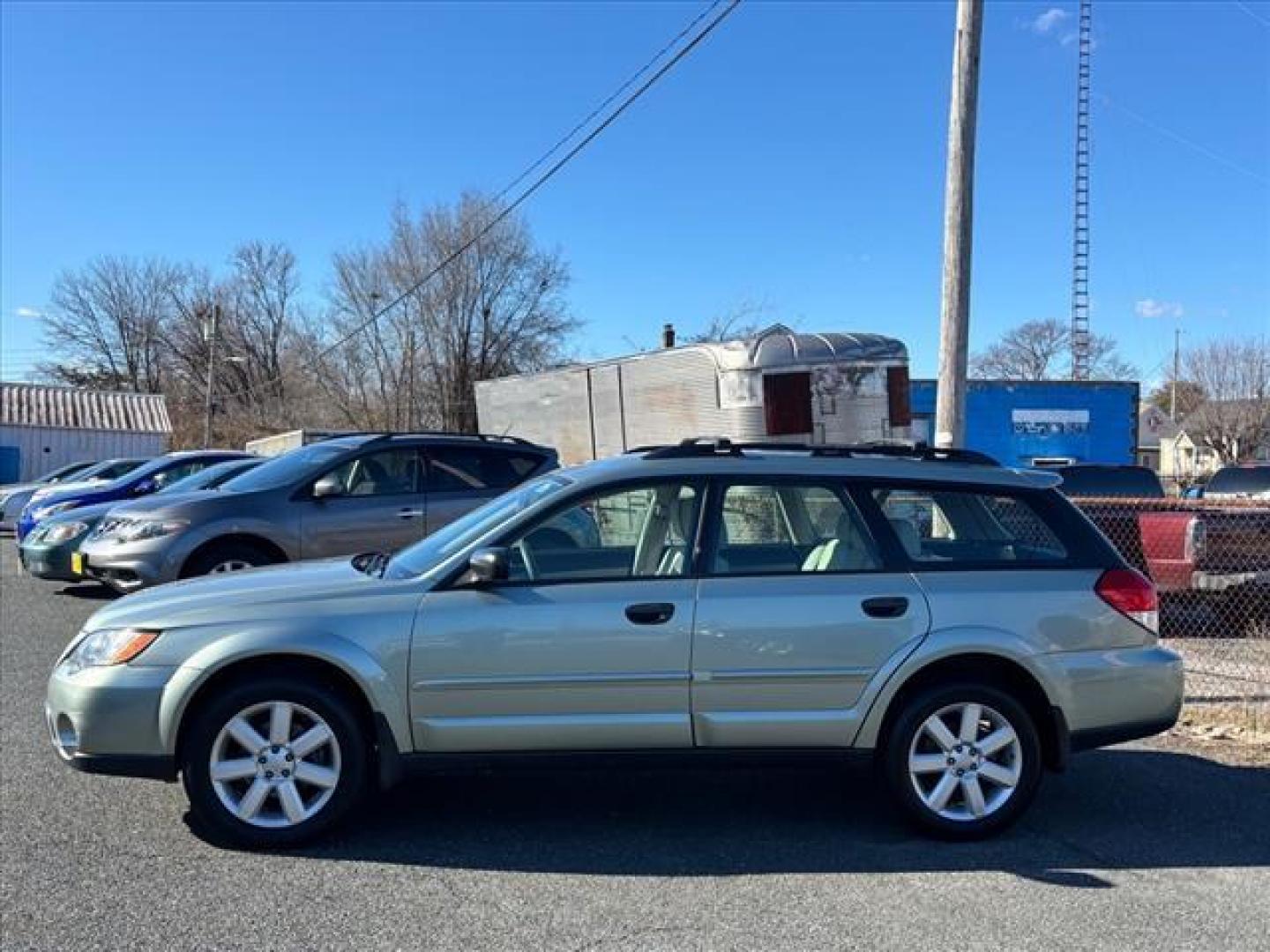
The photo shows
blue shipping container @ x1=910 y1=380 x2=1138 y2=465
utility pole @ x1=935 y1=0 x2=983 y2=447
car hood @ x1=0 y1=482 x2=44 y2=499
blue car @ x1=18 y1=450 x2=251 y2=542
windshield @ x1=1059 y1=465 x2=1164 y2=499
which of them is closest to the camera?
utility pole @ x1=935 y1=0 x2=983 y2=447

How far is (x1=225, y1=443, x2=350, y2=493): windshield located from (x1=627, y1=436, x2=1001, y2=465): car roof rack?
471 cm

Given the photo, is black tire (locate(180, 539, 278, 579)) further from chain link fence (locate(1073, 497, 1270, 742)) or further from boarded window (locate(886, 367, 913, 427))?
chain link fence (locate(1073, 497, 1270, 742))

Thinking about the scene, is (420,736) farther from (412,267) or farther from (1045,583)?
(412,267)

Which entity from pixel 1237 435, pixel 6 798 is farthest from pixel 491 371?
pixel 6 798

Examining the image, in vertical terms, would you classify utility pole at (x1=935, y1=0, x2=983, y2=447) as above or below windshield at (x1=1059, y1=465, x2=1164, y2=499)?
above

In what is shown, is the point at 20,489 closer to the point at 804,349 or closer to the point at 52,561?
the point at 52,561

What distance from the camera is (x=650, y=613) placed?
429 cm

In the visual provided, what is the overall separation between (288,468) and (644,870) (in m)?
6.05

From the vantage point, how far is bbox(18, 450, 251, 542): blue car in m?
11.9

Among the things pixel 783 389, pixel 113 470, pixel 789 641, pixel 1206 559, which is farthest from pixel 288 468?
pixel 113 470

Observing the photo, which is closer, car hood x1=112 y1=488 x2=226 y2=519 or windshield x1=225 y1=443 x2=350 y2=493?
car hood x1=112 y1=488 x2=226 y2=519

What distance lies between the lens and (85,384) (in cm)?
6309

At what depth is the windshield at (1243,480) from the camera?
16078 millimetres

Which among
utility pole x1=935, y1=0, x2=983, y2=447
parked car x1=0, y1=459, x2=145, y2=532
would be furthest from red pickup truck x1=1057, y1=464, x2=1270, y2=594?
parked car x1=0, y1=459, x2=145, y2=532
